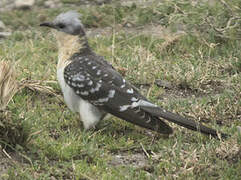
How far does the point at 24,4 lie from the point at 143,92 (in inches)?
198

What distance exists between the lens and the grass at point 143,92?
16.5ft

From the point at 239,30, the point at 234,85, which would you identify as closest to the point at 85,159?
the point at 234,85

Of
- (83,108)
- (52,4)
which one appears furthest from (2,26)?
(83,108)

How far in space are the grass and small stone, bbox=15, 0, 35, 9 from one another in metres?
0.43

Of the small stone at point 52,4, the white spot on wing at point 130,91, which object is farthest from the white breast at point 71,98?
the small stone at point 52,4

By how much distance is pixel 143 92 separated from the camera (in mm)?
7074

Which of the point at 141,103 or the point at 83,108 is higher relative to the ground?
the point at 141,103

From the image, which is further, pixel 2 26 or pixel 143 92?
pixel 2 26

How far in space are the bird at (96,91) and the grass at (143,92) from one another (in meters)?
0.19

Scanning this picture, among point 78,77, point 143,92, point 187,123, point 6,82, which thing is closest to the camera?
point 6,82

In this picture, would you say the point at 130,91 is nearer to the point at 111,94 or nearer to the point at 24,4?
the point at 111,94

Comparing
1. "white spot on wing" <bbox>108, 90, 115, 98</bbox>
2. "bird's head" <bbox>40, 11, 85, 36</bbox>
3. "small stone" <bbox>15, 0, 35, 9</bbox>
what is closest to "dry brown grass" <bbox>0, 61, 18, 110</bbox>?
"white spot on wing" <bbox>108, 90, 115, 98</bbox>

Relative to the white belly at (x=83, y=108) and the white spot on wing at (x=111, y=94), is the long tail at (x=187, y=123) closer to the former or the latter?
the white spot on wing at (x=111, y=94)

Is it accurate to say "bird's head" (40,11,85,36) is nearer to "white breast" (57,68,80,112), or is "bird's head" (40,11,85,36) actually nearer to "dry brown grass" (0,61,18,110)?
"white breast" (57,68,80,112)
